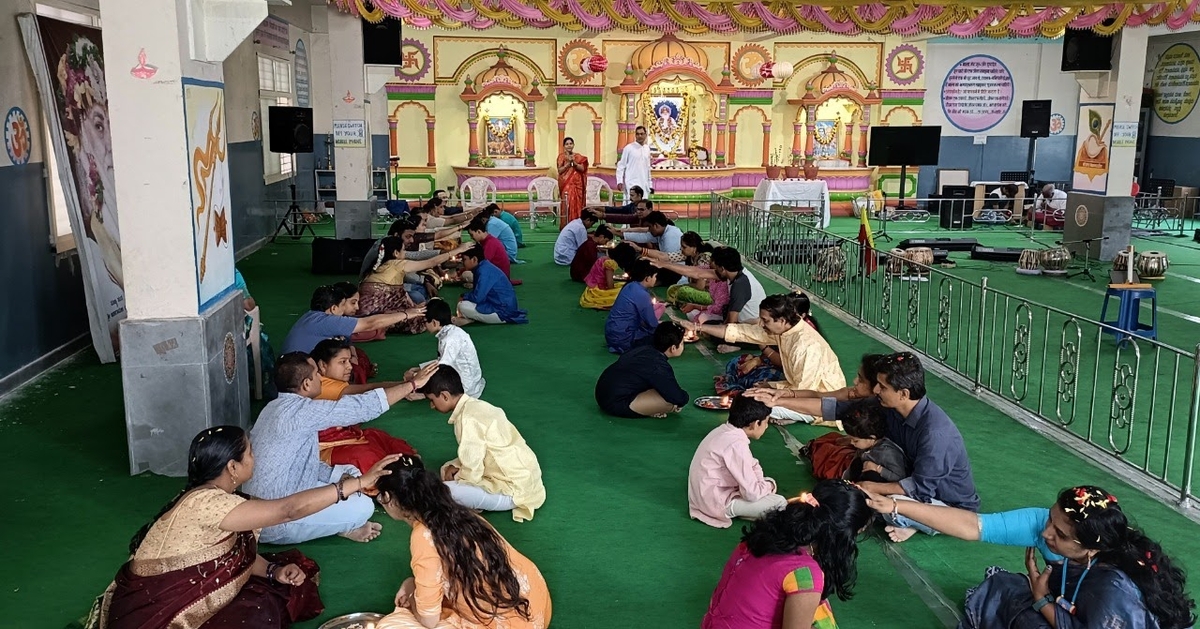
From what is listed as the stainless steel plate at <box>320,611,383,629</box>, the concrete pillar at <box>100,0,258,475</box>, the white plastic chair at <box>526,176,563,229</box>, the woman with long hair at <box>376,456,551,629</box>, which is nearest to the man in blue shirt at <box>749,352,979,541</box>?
the woman with long hair at <box>376,456,551,629</box>

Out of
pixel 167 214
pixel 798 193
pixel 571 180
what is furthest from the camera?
pixel 798 193

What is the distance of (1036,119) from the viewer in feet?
66.3

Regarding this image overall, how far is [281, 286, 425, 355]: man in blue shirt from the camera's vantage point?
6.65m

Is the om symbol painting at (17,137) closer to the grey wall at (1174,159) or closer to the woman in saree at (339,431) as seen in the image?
the woman in saree at (339,431)

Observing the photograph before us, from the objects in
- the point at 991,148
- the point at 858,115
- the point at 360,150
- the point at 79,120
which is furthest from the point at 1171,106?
the point at 79,120

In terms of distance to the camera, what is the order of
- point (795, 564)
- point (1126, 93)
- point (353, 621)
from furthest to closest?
point (1126, 93)
point (353, 621)
point (795, 564)

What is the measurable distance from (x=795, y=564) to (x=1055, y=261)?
34.3 feet

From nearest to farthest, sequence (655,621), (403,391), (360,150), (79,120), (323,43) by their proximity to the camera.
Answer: (655,621)
(403,391)
(79,120)
(360,150)
(323,43)

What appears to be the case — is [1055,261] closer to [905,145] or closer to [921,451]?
A: [905,145]

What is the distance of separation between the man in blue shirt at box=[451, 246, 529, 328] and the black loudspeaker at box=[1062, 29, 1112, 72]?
28.5 ft

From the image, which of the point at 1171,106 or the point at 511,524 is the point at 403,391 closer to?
the point at 511,524

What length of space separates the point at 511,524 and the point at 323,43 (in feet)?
50.7

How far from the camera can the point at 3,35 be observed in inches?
285

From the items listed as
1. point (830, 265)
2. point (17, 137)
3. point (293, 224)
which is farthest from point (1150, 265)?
point (293, 224)
